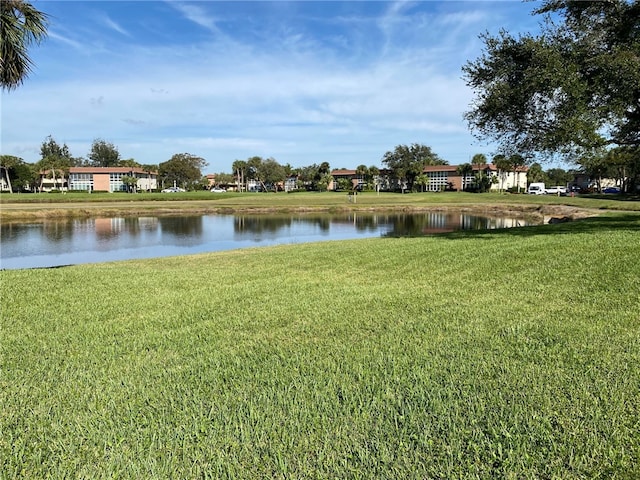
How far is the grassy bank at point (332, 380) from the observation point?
9.59ft

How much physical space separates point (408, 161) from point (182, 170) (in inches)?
2243

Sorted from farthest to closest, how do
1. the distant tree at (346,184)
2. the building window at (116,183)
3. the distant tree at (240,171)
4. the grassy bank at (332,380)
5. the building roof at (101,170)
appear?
the distant tree at (240,171), the distant tree at (346,184), the building window at (116,183), the building roof at (101,170), the grassy bank at (332,380)

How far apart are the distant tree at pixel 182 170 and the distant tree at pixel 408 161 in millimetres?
49067

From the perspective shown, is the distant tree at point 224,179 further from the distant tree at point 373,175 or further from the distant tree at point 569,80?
the distant tree at point 569,80

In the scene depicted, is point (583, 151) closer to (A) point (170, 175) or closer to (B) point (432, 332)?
(B) point (432, 332)

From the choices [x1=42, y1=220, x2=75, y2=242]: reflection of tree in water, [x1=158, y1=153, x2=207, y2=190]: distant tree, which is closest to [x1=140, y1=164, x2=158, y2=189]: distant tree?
[x1=158, y1=153, x2=207, y2=190]: distant tree

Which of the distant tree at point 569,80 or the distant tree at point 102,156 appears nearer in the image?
the distant tree at point 569,80

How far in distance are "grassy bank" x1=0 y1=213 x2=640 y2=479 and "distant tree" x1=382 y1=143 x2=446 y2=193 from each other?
95.0 meters

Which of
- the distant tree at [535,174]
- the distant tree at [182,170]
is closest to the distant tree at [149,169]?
the distant tree at [182,170]

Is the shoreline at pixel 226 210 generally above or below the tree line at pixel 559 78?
below

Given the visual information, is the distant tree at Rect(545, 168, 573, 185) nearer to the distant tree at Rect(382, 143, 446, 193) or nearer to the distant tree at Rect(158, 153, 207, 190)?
the distant tree at Rect(382, 143, 446, 193)

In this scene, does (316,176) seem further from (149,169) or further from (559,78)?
(559,78)

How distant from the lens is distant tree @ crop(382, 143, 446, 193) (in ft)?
329

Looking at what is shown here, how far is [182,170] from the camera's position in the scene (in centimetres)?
11500
